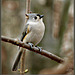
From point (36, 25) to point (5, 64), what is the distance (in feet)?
3.92

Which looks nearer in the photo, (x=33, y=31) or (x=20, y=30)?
(x=33, y=31)

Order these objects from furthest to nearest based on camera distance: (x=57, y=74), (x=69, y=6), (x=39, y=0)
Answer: (x=39, y=0) → (x=69, y=6) → (x=57, y=74)

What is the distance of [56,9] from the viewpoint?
1.85m

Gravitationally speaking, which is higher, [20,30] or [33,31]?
[33,31]

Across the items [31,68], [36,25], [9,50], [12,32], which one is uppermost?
[36,25]

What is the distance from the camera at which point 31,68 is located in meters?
2.43

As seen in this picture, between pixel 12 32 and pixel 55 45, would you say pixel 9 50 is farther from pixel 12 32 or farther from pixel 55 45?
pixel 55 45

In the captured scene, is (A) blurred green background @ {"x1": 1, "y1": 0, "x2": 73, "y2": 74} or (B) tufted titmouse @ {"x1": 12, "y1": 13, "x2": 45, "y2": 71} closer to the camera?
(B) tufted titmouse @ {"x1": 12, "y1": 13, "x2": 45, "y2": 71}

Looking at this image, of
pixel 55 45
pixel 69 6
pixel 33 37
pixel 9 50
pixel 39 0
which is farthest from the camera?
pixel 39 0

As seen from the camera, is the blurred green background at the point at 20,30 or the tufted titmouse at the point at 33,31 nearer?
the tufted titmouse at the point at 33,31

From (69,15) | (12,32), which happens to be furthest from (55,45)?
(12,32)

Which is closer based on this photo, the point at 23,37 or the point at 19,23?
the point at 23,37

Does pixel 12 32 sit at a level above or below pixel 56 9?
below

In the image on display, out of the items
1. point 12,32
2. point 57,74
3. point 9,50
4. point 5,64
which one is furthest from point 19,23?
point 57,74
